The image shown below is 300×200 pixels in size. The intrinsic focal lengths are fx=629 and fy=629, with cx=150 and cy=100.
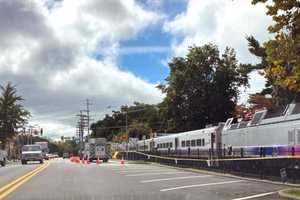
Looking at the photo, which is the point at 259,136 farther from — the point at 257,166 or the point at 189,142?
the point at 189,142

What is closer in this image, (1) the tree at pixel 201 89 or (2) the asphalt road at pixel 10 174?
(2) the asphalt road at pixel 10 174

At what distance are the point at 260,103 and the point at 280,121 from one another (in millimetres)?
Result: 27110

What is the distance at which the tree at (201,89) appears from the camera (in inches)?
3017

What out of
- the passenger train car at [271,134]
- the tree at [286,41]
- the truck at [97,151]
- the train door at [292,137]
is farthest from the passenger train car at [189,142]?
the tree at [286,41]

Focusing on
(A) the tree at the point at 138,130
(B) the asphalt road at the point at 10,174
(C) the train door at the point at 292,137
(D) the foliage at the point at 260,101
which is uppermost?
(A) the tree at the point at 138,130

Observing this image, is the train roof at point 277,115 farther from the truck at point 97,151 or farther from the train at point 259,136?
the truck at point 97,151

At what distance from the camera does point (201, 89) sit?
76.6 metres

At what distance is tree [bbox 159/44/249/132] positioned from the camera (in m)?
76.6

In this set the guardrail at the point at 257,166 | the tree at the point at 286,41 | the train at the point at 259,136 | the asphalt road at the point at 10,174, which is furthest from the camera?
the train at the point at 259,136

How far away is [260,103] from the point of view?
5838 centimetres

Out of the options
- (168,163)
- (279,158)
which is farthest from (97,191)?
(168,163)

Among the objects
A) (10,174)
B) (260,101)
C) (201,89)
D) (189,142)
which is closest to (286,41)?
(10,174)

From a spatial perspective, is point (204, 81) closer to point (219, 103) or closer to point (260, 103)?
point (219, 103)

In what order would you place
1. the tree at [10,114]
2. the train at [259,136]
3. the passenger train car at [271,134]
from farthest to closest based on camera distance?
1. the tree at [10,114]
2. the train at [259,136]
3. the passenger train car at [271,134]
